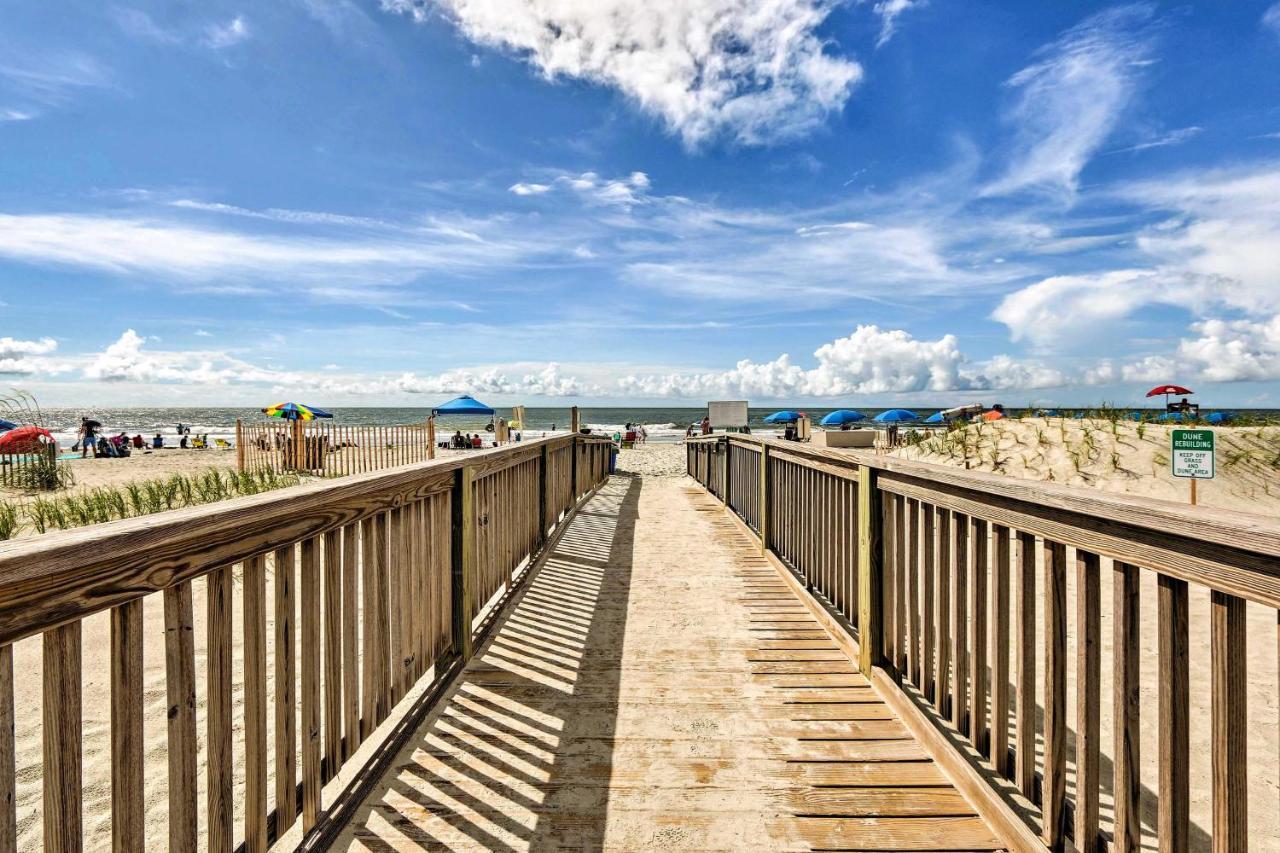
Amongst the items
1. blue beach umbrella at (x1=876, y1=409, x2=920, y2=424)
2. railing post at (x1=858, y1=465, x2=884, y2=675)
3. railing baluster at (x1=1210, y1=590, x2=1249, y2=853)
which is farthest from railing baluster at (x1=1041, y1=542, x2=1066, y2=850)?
blue beach umbrella at (x1=876, y1=409, x2=920, y2=424)

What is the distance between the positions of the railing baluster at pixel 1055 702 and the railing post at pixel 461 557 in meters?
2.54

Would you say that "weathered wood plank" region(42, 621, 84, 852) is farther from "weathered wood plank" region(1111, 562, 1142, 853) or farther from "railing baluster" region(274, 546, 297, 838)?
"weathered wood plank" region(1111, 562, 1142, 853)

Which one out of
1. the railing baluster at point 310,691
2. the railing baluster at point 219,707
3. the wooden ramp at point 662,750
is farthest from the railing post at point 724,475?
the railing baluster at point 219,707

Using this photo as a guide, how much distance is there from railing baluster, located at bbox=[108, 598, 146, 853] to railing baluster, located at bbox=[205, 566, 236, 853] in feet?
0.61

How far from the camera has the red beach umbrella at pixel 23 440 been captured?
12523mm

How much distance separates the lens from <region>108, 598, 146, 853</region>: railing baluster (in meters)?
1.25

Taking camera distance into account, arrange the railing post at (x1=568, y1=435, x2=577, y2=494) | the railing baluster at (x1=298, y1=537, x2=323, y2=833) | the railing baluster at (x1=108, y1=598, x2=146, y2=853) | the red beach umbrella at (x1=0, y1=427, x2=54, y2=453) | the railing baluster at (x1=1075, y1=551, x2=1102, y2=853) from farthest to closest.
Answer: the red beach umbrella at (x1=0, y1=427, x2=54, y2=453), the railing post at (x1=568, y1=435, x2=577, y2=494), the railing baluster at (x1=298, y1=537, x2=323, y2=833), the railing baluster at (x1=1075, y1=551, x2=1102, y2=853), the railing baluster at (x1=108, y1=598, x2=146, y2=853)

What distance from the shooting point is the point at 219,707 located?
1.55m

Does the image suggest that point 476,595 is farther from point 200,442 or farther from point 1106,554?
point 200,442

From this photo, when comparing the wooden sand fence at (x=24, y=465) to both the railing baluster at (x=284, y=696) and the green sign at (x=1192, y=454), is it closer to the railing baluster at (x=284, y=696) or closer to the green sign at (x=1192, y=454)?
the railing baluster at (x=284, y=696)

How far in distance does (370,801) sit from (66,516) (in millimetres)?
7224

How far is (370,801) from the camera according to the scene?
6.93 feet

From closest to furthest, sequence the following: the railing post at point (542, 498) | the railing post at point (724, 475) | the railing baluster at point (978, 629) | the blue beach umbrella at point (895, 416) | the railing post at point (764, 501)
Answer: the railing baluster at point (978, 629)
the railing post at point (764, 501)
the railing post at point (542, 498)
the railing post at point (724, 475)
the blue beach umbrella at point (895, 416)

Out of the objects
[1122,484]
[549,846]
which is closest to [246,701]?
[549,846]
